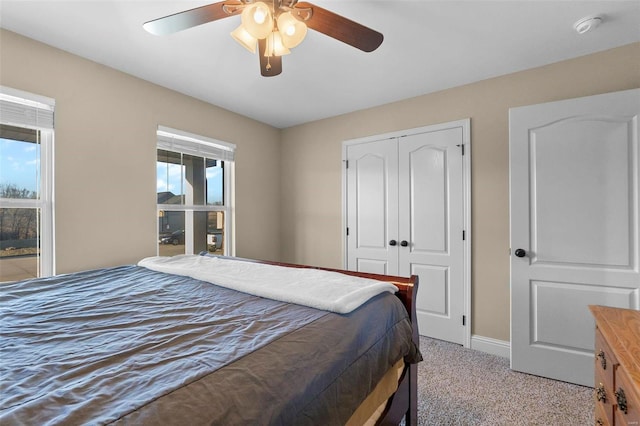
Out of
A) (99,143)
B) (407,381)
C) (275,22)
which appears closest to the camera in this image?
(275,22)

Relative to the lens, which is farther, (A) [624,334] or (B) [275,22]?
(B) [275,22]

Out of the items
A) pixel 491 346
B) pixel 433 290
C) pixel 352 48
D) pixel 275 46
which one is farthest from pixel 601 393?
pixel 352 48

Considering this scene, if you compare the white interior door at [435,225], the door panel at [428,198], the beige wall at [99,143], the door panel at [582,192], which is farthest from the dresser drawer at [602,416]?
the beige wall at [99,143]

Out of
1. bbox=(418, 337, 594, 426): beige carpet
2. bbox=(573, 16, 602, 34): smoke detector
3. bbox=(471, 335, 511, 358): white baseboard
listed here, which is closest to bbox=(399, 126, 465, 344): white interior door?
bbox=(471, 335, 511, 358): white baseboard

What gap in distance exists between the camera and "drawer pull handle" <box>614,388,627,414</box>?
91cm

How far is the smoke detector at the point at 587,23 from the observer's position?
1811 mm

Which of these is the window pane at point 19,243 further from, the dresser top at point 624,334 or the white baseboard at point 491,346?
the white baseboard at point 491,346

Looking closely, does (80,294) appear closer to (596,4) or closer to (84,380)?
(84,380)

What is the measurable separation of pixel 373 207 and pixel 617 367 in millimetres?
2420

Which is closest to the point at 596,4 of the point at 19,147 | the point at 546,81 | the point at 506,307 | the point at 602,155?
the point at 546,81

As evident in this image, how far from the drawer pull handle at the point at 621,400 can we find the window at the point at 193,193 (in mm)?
3117

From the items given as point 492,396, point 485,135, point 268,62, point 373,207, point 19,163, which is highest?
point 268,62

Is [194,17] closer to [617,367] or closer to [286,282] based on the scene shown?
[286,282]

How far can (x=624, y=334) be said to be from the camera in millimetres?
1028
